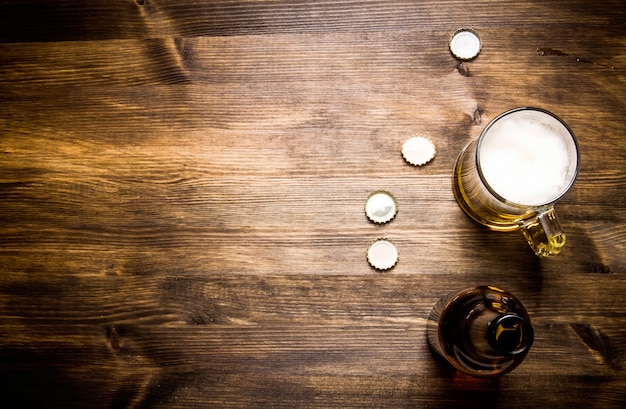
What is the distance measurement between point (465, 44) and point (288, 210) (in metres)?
0.64

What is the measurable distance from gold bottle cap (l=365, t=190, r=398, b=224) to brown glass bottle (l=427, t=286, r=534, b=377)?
0.86ft

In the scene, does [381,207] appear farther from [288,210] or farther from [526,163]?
[526,163]

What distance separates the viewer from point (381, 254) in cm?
133

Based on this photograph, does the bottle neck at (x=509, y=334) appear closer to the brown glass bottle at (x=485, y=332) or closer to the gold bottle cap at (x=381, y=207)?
the brown glass bottle at (x=485, y=332)

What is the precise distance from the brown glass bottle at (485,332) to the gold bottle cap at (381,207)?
26 cm

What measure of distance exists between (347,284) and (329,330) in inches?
5.0

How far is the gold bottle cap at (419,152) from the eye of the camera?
1337 millimetres

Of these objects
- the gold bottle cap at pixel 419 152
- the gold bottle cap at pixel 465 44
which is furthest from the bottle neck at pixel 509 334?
the gold bottle cap at pixel 465 44

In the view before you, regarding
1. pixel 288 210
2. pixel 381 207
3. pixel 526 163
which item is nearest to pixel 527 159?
pixel 526 163

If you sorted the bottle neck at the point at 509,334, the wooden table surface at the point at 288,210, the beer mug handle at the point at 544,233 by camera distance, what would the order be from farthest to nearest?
1. the wooden table surface at the point at 288,210
2. the beer mug handle at the point at 544,233
3. the bottle neck at the point at 509,334

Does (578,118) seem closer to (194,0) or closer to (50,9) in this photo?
(194,0)

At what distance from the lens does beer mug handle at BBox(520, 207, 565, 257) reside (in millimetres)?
1137

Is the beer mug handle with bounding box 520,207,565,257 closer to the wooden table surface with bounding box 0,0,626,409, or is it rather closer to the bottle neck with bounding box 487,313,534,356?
the wooden table surface with bounding box 0,0,626,409

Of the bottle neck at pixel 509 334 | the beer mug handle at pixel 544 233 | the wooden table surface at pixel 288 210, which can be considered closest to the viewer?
the bottle neck at pixel 509 334
